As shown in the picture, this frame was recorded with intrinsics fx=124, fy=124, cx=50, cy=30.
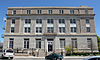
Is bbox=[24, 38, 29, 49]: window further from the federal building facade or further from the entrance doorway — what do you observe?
the entrance doorway

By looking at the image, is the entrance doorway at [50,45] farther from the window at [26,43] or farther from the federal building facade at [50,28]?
the window at [26,43]

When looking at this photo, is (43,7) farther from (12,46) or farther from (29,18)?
(12,46)

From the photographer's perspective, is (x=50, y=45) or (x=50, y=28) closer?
(x=50, y=45)

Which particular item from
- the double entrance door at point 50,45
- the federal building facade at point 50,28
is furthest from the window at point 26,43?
the double entrance door at point 50,45

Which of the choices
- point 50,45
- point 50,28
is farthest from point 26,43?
point 50,28

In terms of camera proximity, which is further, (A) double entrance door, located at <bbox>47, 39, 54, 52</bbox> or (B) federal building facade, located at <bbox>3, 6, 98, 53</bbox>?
(A) double entrance door, located at <bbox>47, 39, 54, 52</bbox>

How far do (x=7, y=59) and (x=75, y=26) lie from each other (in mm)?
23407

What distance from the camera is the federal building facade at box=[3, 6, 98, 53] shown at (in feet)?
123

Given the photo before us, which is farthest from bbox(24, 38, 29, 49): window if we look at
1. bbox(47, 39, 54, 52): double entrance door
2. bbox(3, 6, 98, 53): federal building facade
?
bbox(47, 39, 54, 52): double entrance door

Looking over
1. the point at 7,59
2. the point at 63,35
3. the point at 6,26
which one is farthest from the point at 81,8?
the point at 7,59

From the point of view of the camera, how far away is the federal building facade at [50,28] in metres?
37.5

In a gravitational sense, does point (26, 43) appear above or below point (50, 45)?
above

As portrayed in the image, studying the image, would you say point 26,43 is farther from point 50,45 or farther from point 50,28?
point 50,28

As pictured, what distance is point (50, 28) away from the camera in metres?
38.6
